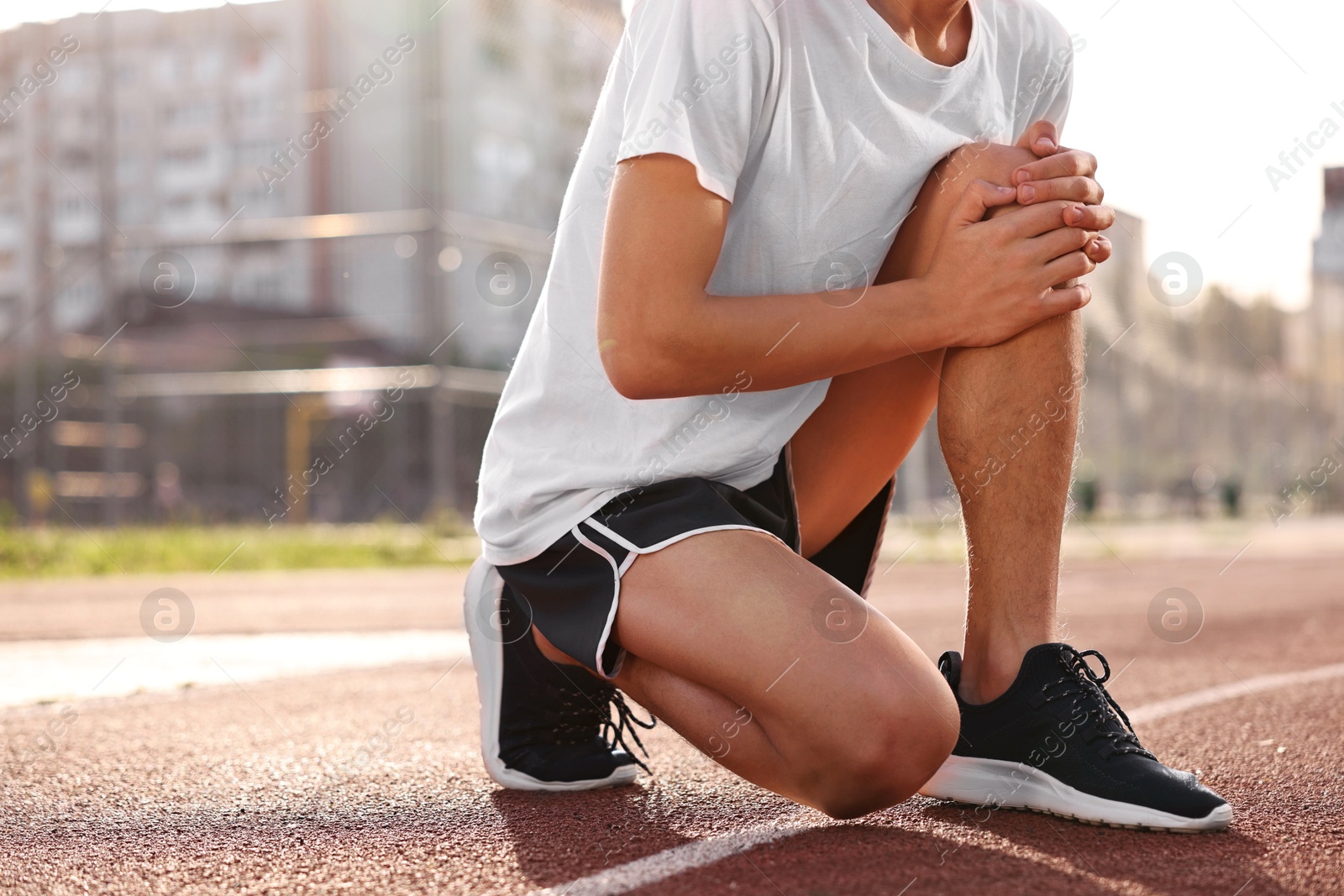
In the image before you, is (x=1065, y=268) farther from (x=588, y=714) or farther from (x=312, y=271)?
(x=312, y=271)

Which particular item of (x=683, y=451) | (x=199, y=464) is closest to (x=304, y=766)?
(x=683, y=451)

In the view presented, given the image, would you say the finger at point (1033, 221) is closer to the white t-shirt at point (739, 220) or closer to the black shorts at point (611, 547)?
the white t-shirt at point (739, 220)

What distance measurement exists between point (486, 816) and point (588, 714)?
0.95 ft

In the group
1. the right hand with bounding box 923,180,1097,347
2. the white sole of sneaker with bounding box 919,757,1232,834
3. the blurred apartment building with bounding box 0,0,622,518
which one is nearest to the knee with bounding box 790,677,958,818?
the white sole of sneaker with bounding box 919,757,1232,834

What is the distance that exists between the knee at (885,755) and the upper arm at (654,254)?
55 centimetres

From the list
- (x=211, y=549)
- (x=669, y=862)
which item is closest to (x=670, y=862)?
(x=669, y=862)

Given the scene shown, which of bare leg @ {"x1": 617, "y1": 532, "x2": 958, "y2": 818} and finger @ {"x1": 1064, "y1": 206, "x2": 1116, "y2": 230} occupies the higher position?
finger @ {"x1": 1064, "y1": 206, "x2": 1116, "y2": 230}

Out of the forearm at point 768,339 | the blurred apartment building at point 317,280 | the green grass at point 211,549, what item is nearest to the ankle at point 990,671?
the forearm at point 768,339

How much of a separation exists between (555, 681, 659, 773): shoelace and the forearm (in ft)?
1.90

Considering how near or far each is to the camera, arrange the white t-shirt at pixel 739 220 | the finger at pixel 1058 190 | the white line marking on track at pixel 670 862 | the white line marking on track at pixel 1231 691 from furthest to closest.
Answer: the white line marking on track at pixel 1231 691 → the finger at pixel 1058 190 → the white t-shirt at pixel 739 220 → the white line marking on track at pixel 670 862

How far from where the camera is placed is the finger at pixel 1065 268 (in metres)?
1.82

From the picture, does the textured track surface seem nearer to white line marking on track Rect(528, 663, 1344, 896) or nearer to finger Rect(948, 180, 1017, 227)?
white line marking on track Rect(528, 663, 1344, 896)

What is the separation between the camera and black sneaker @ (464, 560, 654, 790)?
2.04 metres

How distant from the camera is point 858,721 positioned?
1636 millimetres
